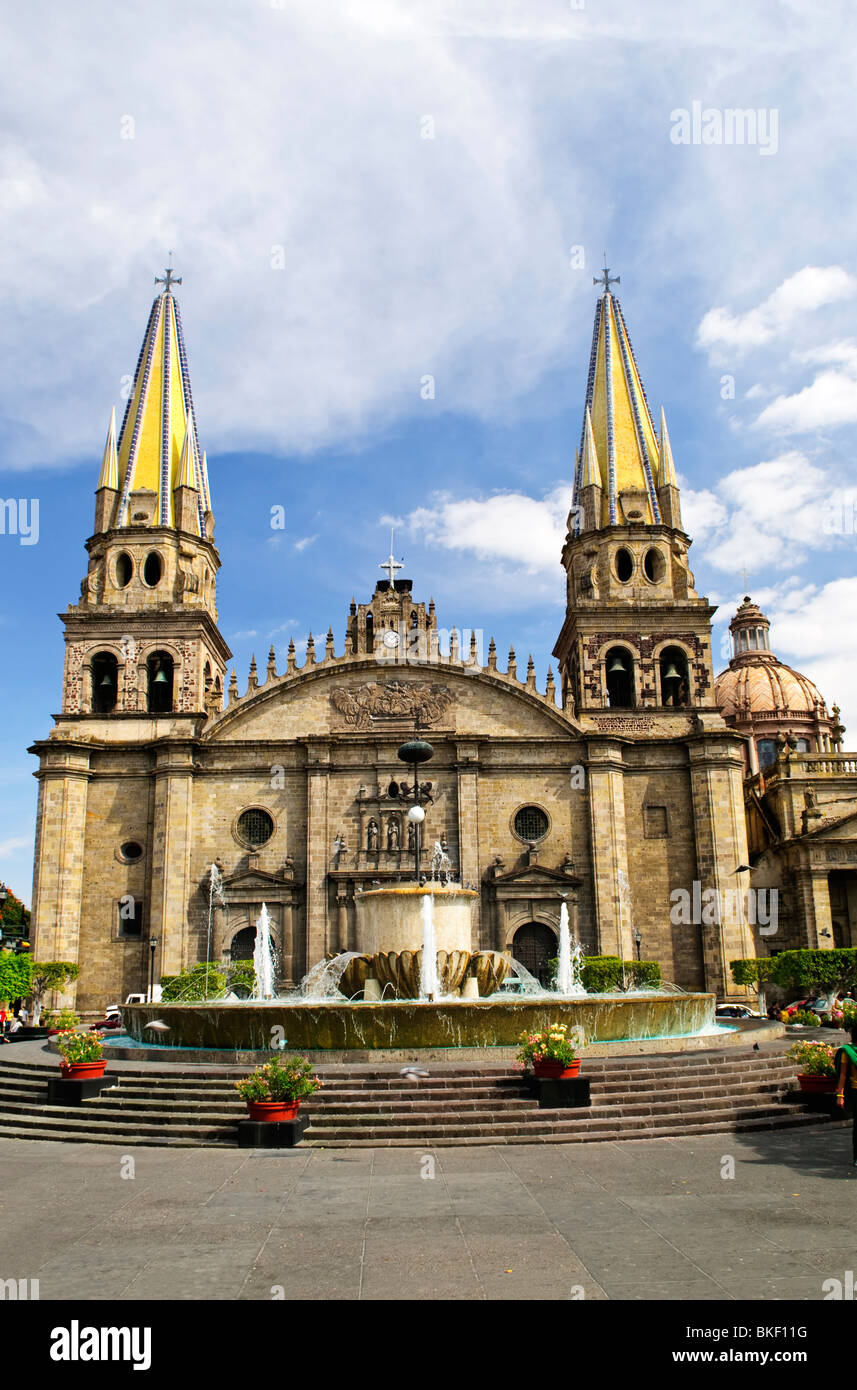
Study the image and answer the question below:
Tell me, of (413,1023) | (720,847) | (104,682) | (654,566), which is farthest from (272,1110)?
(654,566)

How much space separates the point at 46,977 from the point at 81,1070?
23.3m

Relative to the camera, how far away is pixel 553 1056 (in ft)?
44.0

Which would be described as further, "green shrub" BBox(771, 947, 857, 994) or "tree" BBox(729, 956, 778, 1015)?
"green shrub" BBox(771, 947, 857, 994)

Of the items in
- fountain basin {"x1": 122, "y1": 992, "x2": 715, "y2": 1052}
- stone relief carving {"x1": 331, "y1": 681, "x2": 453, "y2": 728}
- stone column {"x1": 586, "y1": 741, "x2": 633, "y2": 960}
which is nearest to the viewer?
fountain basin {"x1": 122, "y1": 992, "x2": 715, "y2": 1052}

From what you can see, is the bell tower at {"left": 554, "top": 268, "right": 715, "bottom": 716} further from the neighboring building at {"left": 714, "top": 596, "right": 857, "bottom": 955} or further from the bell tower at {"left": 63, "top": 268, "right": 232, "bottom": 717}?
the bell tower at {"left": 63, "top": 268, "right": 232, "bottom": 717}

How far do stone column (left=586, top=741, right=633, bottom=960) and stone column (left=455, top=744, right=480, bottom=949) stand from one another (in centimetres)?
432

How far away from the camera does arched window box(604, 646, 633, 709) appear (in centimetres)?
4228

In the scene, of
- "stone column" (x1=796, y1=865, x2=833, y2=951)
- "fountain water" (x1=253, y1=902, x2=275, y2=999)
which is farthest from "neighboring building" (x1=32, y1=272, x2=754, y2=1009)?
"stone column" (x1=796, y1=865, x2=833, y2=951)

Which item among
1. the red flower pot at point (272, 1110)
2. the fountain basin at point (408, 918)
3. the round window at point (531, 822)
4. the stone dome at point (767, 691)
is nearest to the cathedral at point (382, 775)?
the round window at point (531, 822)

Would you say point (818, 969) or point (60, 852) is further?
point (60, 852)

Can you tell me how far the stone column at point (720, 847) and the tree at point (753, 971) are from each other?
79cm

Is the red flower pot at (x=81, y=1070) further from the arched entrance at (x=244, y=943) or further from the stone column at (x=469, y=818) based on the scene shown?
the stone column at (x=469, y=818)

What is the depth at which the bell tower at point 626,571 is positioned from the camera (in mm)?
42031

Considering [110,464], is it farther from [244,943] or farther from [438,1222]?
[438,1222]
